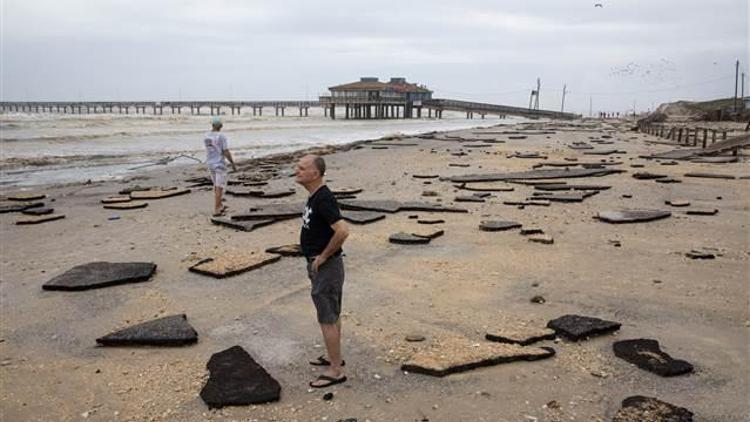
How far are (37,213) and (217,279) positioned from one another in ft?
20.5

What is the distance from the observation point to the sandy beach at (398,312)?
146 inches

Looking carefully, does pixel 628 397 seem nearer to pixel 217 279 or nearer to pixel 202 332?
pixel 202 332

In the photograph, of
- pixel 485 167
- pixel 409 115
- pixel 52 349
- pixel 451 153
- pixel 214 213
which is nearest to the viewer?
pixel 52 349

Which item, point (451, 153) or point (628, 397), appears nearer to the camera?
point (628, 397)

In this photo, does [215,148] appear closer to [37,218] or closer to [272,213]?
[272,213]

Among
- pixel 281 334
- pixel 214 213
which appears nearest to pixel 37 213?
pixel 214 213

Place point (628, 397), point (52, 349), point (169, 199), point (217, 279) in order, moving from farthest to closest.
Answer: point (169, 199)
point (217, 279)
point (52, 349)
point (628, 397)

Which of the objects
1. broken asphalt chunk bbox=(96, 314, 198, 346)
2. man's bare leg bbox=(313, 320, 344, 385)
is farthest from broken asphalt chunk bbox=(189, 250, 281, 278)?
man's bare leg bbox=(313, 320, 344, 385)

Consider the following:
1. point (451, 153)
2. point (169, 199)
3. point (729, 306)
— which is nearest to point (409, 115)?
point (451, 153)

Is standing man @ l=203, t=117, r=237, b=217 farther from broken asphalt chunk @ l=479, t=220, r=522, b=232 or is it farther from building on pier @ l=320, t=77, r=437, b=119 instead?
building on pier @ l=320, t=77, r=437, b=119

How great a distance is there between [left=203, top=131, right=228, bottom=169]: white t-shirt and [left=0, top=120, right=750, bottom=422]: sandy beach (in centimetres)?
93

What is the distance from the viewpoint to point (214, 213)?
10.3 metres

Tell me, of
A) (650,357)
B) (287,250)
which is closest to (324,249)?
(650,357)

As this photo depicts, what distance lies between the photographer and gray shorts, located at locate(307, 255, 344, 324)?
385cm
